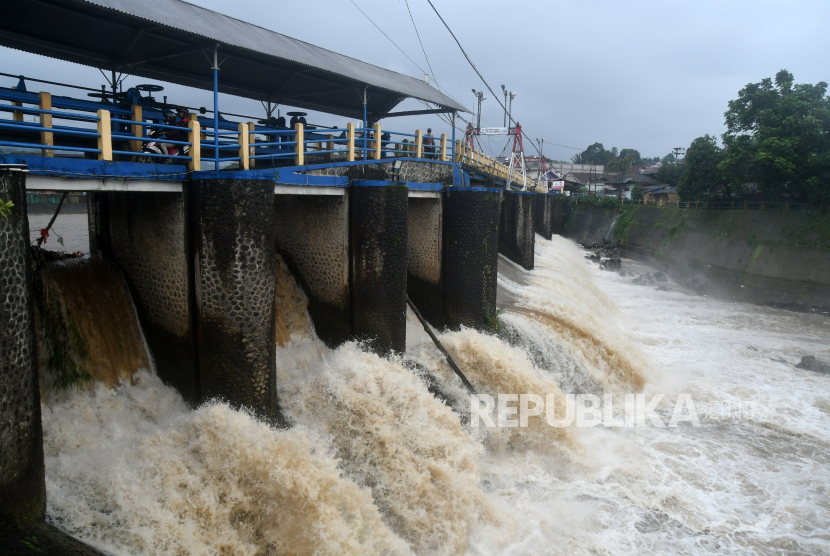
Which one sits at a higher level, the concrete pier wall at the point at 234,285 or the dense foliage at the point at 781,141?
the dense foliage at the point at 781,141

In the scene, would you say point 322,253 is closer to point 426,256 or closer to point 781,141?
point 426,256

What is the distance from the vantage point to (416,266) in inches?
567

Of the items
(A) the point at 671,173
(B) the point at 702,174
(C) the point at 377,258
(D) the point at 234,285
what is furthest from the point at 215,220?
(A) the point at 671,173

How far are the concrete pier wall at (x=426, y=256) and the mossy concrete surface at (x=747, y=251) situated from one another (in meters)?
19.9

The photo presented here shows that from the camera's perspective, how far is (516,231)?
23500 millimetres

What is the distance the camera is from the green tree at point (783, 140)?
95.8ft

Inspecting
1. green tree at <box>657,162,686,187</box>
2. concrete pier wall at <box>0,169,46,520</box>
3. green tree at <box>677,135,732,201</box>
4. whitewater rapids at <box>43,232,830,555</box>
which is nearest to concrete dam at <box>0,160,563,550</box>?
concrete pier wall at <box>0,169,46,520</box>

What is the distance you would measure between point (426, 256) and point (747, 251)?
25416 millimetres

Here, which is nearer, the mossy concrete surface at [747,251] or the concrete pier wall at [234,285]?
the concrete pier wall at [234,285]

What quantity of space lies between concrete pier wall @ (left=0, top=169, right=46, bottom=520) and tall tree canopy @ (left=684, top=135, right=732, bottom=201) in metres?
41.0

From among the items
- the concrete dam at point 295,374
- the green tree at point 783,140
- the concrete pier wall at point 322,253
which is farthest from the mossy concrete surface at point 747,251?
the concrete pier wall at point 322,253

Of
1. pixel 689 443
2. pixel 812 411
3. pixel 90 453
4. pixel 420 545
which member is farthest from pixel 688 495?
pixel 90 453

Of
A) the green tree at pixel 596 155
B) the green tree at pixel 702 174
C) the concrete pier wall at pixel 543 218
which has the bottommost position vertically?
the concrete pier wall at pixel 543 218

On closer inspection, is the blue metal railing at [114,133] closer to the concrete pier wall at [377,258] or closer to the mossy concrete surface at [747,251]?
the concrete pier wall at [377,258]
